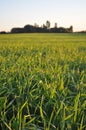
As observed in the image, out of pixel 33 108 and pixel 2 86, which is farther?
pixel 2 86

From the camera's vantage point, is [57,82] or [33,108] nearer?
[33,108]

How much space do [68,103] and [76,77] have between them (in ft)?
4.33

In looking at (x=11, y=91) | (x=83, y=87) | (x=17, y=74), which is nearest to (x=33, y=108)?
(x=11, y=91)

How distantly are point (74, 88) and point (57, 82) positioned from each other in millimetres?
257

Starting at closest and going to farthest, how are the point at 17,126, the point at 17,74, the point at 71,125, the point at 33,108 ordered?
the point at 17,126 < the point at 71,125 < the point at 33,108 < the point at 17,74

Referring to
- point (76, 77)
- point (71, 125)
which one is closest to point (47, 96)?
point (71, 125)

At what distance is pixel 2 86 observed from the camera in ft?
8.47

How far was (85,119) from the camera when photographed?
2.01 m

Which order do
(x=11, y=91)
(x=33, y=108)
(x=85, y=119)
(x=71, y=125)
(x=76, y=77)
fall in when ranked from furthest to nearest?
(x=76, y=77) → (x=11, y=91) → (x=33, y=108) → (x=85, y=119) → (x=71, y=125)

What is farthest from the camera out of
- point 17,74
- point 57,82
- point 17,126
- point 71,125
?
point 17,74

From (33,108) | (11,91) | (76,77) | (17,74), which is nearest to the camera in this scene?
(33,108)

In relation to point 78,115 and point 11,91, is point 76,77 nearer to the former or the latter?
point 11,91

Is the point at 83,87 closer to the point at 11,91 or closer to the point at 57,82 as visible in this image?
the point at 57,82

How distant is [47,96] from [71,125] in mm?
540
